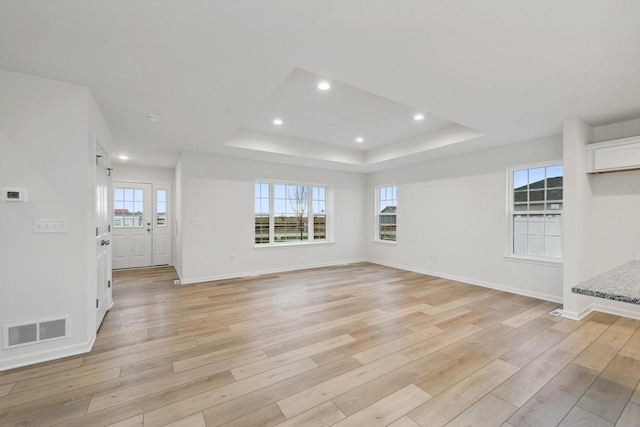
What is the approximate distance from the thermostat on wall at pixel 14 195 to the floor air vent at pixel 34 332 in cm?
106

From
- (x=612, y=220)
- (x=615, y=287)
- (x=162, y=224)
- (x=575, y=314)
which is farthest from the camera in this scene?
(x=162, y=224)

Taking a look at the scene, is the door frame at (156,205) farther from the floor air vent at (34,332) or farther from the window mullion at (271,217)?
the floor air vent at (34,332)

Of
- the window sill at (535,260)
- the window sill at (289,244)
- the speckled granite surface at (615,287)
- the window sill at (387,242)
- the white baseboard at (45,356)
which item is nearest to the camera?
the speckled granite surface at (615,287)

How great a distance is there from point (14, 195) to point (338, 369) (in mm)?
3111

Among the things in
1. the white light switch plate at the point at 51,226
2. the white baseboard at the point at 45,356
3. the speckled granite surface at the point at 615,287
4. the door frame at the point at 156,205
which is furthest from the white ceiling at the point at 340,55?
the door frame at the point at 156,205

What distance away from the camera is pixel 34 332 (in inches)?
95.7

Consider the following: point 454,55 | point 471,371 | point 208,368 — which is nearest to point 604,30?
point 454,55

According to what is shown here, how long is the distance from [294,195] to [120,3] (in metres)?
5.16

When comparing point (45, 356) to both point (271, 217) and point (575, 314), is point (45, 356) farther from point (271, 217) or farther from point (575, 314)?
point (575, 314)

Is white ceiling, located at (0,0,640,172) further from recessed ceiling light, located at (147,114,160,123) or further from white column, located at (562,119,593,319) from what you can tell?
white column, located at (562,119,593,319)

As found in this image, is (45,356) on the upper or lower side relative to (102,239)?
lower

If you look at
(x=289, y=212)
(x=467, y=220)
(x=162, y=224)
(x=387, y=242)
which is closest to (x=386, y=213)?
(x=387, y=242)

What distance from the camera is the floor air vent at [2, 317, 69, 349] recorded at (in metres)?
2.34

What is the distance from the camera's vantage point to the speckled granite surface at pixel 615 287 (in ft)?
4.22
